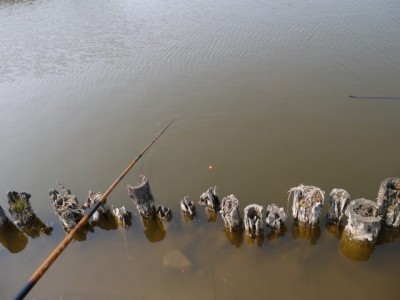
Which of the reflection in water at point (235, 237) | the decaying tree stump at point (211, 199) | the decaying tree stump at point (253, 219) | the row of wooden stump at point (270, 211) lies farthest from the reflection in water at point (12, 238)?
the decaying tree stump at point (253, 219)

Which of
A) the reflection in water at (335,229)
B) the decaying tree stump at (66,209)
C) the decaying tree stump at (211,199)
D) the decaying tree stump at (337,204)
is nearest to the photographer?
the decaying tree stump at (337,204)

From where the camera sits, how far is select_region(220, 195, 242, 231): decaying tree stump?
746 cm

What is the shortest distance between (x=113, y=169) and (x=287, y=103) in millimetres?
6375

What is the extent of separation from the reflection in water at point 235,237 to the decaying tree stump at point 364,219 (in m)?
2.36

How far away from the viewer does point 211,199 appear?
812 centimetres

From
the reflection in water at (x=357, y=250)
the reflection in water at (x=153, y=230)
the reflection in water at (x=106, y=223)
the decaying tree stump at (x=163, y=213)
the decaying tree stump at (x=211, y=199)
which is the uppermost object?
the decaying tree stump at (x=211, y=199)

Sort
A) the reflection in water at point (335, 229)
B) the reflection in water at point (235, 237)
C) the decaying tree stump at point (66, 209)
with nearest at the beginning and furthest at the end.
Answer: the reflection in water at point (335, 229)
the reflection in water at point (235, 237)
the decaying tree stump at point (66, 209)

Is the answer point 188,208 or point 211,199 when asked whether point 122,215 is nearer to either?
point 188,208

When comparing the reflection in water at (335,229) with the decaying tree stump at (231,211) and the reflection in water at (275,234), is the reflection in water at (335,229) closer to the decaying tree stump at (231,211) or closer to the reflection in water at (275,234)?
the reflection in water at (275,234)

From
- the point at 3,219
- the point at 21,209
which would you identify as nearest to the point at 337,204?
the point at 21,209

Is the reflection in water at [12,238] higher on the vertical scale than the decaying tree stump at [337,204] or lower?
lower

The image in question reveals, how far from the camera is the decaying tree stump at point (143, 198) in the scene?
7.70 metres

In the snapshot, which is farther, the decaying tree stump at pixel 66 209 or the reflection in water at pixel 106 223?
the reflection in water at pixel 106 223

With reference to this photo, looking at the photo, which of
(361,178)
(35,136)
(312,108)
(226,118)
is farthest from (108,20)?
(361,178)
